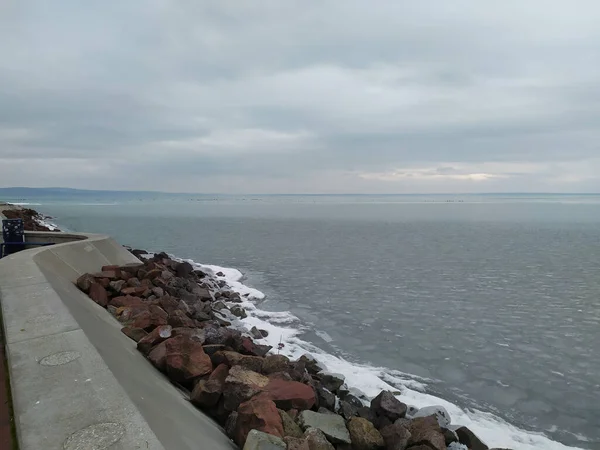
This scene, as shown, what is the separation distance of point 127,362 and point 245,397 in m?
1.67

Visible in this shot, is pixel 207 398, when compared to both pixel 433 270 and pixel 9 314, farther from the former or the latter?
pixel 433 270

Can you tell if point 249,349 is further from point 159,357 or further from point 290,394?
point 290,394

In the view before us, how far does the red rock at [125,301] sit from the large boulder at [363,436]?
6.22m

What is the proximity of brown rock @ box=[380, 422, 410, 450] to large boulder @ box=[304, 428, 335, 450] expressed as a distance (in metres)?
1.20

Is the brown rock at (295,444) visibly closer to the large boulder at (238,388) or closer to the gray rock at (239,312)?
the large boulder at (238,388)

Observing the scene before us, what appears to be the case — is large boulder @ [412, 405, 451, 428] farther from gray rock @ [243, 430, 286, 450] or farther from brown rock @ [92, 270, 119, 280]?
brown rock @ [92, 270, 119, 280]

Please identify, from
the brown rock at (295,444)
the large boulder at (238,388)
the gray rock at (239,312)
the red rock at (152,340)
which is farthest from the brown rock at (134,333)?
the gray rock at (239,312)

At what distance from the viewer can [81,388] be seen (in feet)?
12.3

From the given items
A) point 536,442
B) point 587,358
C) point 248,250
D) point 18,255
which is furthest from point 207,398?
point 248,250

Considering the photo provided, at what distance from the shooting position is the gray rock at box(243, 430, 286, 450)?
4.28 meters

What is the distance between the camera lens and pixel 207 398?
19.0ft

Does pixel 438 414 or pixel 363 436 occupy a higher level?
pixel 363 436

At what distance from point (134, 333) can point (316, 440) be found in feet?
14.6

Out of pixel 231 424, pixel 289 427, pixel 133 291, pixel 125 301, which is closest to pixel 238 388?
pixel 231 424
